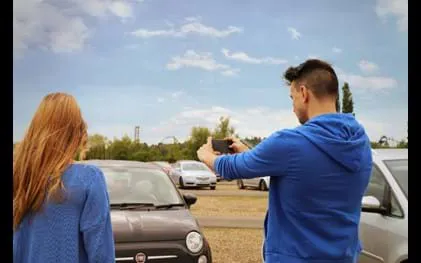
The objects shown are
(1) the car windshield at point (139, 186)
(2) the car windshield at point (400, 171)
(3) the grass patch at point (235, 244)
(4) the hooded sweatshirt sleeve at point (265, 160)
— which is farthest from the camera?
(3) the grass patch at point (235, 244)

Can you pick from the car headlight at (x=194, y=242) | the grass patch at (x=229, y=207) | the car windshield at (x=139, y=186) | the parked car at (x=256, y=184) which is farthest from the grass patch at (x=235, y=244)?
the parked car at (x=256, y=184)

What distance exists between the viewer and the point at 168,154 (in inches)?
2221

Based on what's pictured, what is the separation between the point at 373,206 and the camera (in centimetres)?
469

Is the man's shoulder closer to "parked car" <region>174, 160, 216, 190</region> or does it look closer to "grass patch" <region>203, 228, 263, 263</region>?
"grass patch" <region>203, 228, 263, 263</region>

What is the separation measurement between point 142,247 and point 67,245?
107 inches

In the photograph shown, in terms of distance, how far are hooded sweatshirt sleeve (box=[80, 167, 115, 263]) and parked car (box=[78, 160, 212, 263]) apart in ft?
8.36

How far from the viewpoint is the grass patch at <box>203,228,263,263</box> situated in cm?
828

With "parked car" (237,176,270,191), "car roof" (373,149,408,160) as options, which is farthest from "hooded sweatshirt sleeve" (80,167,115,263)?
"parked car" (237,176,270,191)

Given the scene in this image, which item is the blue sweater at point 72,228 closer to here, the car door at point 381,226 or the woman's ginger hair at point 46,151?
the woman's ginger hair at point 46,151

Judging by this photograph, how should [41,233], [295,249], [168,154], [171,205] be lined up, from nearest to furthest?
[295,249] < [41,233] < [171,205] < [168,154]

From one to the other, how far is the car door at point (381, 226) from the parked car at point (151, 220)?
1705 mm

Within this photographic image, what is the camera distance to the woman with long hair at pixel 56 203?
2502mm
